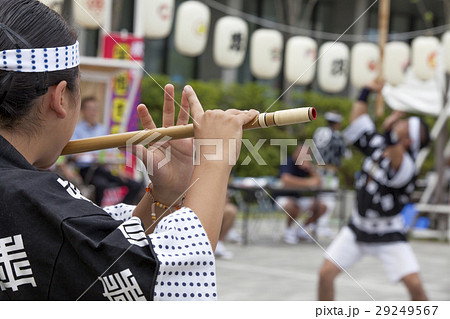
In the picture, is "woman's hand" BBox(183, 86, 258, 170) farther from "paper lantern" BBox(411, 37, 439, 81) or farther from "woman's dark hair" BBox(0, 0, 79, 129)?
"paper lantern" BBox(411, 37, 439, 81)

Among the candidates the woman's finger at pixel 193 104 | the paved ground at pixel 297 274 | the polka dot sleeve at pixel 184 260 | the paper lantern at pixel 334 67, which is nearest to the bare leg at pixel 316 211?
the paved ground at pixel 297 274

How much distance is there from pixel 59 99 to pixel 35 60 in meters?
0.08

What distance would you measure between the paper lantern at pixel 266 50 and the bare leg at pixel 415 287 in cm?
746

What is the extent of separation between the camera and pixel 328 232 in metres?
9.79

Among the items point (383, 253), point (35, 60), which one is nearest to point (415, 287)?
point (383, 253)

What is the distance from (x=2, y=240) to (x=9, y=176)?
0.11m

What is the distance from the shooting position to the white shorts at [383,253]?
3.94m

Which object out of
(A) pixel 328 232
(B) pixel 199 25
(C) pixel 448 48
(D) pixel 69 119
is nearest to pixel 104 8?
(B) pixel 199 25

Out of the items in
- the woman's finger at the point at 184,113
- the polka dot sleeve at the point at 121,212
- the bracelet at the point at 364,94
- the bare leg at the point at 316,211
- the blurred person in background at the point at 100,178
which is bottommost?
the bare leg at the point at 316,211

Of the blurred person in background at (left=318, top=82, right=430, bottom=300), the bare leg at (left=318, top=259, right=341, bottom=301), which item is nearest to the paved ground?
the bare leg at (left=318, top=259, right=341, bottom=301)

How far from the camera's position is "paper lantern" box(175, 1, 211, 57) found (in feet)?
31.9

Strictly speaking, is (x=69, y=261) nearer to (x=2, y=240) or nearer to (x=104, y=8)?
(x=2, y=240)

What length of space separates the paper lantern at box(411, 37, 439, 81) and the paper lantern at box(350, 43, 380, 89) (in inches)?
24.9

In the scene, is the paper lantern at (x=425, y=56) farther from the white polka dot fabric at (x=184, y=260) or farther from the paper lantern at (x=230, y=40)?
the white polka dot fabric at (x=184, y=260)
